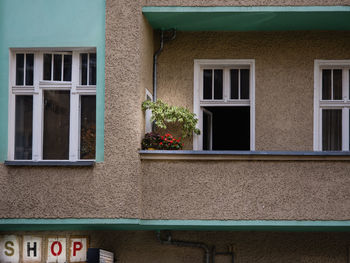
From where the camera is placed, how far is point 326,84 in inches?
385

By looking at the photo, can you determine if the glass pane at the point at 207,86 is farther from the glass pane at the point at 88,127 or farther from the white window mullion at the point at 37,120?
the white window mullion at the point at 37,120

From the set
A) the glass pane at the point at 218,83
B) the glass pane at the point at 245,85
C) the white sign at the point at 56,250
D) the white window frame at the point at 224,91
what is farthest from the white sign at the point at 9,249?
the glass pane at the point at 245,85

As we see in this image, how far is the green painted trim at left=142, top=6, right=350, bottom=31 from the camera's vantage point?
8.65 metres

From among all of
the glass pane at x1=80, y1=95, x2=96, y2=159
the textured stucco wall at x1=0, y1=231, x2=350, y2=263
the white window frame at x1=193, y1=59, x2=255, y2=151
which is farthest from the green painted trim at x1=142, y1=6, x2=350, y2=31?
the textured stucco wall at x1=0, y1=231, x2=350, y2=263

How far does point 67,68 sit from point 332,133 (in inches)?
190

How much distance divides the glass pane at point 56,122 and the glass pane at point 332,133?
457 centimetres

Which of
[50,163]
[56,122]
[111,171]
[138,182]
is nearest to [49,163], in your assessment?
[50,163]

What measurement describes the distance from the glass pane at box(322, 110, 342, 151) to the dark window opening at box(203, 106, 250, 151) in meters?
1.42

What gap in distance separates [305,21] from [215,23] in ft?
5.05

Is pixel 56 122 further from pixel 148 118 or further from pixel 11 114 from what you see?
pixel 148 118

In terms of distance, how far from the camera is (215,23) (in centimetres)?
931

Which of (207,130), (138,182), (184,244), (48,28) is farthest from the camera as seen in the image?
(207,130)

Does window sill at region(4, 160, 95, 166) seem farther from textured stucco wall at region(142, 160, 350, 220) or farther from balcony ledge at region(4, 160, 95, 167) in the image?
textured stucco wall at region(142, 160, 350, 220)

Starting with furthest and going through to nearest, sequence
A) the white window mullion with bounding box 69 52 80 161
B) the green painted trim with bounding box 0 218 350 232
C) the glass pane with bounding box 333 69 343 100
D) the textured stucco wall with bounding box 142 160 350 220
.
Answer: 1. the glass pane with bounding box 333 69 343 100
2. the white window mullion with bounding box 69 52 80 161
3. the textured stucco wall with bounding box 142 160 350 220
4. the green painted trim with bounding box 0 218 350 232
